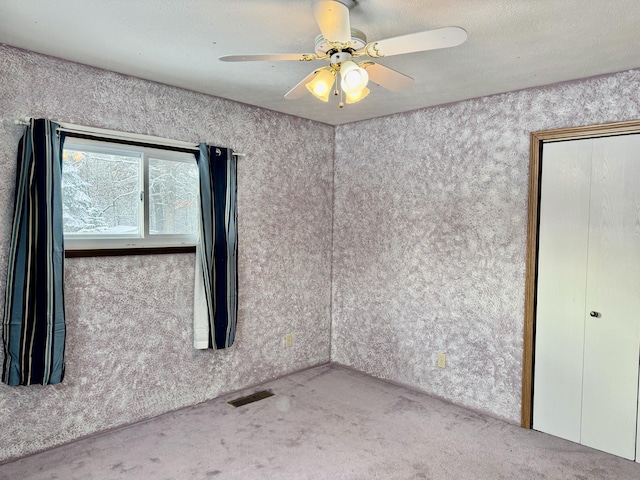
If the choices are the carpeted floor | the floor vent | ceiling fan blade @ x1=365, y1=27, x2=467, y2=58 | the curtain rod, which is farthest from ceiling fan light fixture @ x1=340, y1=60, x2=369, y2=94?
the floor vent

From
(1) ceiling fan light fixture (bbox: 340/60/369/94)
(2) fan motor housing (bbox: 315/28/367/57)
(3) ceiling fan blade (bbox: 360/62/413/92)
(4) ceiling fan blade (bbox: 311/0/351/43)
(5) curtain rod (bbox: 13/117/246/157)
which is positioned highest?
(2) fan motor housing (bbox: 315/28/367/57)

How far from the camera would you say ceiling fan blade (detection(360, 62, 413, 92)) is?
196 centimetres

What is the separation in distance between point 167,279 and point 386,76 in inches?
79.7

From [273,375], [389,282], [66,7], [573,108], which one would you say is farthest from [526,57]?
[273,375]

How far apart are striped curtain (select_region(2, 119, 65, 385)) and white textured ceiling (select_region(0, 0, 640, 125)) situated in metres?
0.47

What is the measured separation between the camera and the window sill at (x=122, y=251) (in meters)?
2.64

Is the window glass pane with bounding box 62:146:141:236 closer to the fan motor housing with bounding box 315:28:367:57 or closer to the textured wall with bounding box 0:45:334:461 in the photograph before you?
the textured wall with bounding box 0:45:334:461

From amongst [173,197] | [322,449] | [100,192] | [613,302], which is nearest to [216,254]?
[173,197]

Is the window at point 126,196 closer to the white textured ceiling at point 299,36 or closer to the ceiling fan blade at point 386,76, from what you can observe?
the white textured ceiling at point 299,36

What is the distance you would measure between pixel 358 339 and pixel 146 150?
8.02 feet

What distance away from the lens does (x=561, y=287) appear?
113 inches

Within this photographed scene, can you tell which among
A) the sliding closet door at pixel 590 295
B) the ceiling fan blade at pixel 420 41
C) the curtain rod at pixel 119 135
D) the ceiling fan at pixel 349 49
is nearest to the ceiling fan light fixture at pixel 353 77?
the ceiling fan at pixel 349 49

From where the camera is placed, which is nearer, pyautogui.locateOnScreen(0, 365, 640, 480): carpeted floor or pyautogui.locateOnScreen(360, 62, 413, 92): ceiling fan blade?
pyautogui.locateOnScreen(360, 62, 413, 92): ceiling fan blade

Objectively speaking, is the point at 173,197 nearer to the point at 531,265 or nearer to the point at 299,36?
the point at 299,36
